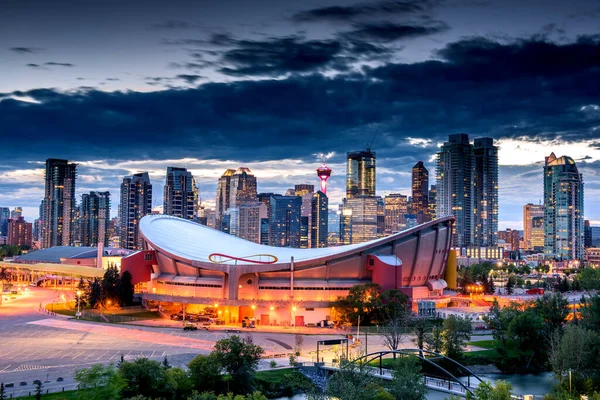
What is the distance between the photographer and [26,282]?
132375 mm

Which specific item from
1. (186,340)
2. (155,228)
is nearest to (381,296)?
(186,340)

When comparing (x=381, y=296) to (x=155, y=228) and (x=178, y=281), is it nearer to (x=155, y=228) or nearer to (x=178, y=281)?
(x=178, y=281)

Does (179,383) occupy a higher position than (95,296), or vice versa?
(95,296)

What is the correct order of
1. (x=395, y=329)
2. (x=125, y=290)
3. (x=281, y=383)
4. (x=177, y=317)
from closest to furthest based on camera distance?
(x=281, y=383)
(x=395, y=329)
(x=177, y=317)
(x=125, y=290)

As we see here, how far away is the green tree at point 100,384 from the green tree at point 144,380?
5.27 ft

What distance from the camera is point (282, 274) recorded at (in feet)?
263

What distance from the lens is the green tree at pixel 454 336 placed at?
5700cm

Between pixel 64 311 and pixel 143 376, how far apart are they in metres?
47.5

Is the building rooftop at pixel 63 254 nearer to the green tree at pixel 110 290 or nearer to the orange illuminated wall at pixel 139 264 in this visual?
the orange illuminated wall at pixel 139 264

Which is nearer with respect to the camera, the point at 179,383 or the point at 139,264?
the point at 179,383

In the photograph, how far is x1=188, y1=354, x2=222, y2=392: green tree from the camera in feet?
140

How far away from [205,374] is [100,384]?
7.91 m

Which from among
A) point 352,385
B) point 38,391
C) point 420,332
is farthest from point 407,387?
point 38,391

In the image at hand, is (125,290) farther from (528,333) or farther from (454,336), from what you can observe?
(528,333)
